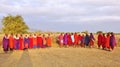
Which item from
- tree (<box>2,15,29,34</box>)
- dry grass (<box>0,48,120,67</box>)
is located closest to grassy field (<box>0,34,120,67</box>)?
dry grass (<box>0,48,120,67</box>)

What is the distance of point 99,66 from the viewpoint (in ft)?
69.2

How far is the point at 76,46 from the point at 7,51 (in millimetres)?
9546

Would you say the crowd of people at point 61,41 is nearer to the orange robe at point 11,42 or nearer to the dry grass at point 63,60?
the orange robe at point 11,42

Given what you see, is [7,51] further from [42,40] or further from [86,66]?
[86,66]

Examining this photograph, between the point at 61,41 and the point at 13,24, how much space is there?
4342 cm

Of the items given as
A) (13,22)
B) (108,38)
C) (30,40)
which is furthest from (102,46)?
(13,22)

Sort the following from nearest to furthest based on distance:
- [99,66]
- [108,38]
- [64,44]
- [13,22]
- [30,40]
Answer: [99,66]
[108,38]
[30,40]
[64,44]
[13,22]

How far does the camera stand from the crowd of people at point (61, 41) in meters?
36.5

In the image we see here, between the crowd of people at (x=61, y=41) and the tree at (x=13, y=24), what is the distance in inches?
1628

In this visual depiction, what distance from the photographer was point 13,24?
3302 inches

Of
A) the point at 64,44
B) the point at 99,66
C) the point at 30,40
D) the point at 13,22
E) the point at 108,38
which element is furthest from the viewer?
the point at 13,22

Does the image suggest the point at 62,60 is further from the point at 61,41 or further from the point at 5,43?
the point at 61,41

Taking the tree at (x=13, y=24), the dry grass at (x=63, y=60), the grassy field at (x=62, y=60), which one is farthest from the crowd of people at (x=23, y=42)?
the tree at (x=13, y=24)

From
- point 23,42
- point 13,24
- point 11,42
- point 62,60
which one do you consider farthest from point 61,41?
point 13,24
